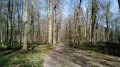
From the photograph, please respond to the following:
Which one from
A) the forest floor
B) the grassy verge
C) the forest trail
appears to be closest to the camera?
the grassy verge

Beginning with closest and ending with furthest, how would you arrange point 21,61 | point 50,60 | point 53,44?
point 21,61 → point 50,60 → point 53,44

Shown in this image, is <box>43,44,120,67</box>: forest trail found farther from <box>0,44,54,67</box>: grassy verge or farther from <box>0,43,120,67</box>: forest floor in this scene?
<box>0,44,54,67</box>: grassy verge

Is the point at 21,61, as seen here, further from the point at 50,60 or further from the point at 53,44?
the point at 53,44

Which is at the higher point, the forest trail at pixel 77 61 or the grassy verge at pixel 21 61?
the grassy verge at pixel 21 61

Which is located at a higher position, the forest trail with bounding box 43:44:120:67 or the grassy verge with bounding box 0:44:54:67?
the grassy verge with bounding box 0:44:54:67

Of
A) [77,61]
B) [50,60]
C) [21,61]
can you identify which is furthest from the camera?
[77,61]

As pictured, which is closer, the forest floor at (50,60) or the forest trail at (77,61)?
the forest floor at (50,60)

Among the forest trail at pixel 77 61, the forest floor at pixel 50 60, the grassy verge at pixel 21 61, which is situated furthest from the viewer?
the forest trail at pixel 77 61

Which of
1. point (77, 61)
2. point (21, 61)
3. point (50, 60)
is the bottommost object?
point (77, 61)

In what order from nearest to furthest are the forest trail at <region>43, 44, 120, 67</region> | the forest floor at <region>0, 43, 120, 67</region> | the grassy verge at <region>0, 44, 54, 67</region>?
the grassy verge at <region>0, 44, 54, 67</region> < the forest floor at <region>0, 43, 120, 67</region> < the forest trail at <region>43, 44, 120, 67</region>

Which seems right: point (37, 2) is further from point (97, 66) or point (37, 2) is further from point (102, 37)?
point (102, 37)

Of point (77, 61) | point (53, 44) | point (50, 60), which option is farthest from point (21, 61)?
point (53, 44)

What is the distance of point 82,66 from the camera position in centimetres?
1138

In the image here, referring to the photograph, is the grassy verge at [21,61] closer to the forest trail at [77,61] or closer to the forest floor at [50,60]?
the forest floor at [50,60]
